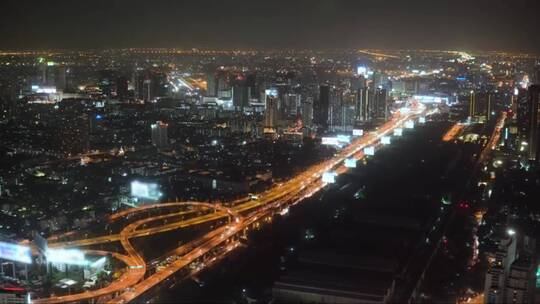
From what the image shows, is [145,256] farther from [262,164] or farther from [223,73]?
[223,73]

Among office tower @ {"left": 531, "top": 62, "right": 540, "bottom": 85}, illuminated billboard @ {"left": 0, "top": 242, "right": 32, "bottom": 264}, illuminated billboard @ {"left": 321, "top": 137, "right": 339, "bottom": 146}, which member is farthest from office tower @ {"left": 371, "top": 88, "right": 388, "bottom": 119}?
illuminated billboard @ {"left": 0, "top": 242, "right": 32, "bottom": 264}

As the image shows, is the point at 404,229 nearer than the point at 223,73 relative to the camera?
Yes

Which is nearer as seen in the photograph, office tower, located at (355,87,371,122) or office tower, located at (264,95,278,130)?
office tower, located at (264,95,278,130)

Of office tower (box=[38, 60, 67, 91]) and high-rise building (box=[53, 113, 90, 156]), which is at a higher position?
office tower (box=[38, 60, 67, 91])

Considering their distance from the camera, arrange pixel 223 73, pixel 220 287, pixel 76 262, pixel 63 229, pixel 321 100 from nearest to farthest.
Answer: pixel 220 287, pixel 76 262, pixel 63 229, pixel 321 100, pixel 223 73

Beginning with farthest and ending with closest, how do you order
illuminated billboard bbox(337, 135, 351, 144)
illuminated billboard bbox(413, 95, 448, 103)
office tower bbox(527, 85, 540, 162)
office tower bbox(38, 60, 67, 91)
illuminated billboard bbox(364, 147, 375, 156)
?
illuminated billboard bbox(413, 95, 448, 103) < office tower bbox(38, 60, 67, 91) < illuminated billboard bbox(337, 135, 351, 144) < illuminated billboard bbox(364, 147, 375, 156) < office tower bbox(527, 85, 540, 162)

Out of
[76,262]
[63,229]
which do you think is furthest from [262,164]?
[76,262]

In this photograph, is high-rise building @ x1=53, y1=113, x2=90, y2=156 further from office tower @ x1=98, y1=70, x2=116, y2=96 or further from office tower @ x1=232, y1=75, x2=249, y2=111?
office tower @ x1=232, y1=75, x2=249, y2=111
